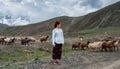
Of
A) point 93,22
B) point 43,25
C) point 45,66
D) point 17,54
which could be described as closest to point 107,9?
point 93,22

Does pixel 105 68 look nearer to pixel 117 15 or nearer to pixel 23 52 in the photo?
pixel 23 52

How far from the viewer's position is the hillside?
138m

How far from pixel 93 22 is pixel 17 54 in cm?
11601

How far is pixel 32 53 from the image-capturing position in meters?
34.5

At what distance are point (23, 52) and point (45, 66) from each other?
13260 millimetres

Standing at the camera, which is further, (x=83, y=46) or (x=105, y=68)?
(x=83, y=46)

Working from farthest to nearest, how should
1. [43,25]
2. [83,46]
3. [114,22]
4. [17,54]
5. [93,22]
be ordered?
1. [43,25]
2. [93,22]
3. [114,22]
4. [83,46]
5. [17,54]

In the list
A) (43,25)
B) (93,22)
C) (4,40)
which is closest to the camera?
(4,40)

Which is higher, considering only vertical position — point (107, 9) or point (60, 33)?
point (107, 9)

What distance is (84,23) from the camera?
153 meters

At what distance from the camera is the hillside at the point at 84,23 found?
453 ft

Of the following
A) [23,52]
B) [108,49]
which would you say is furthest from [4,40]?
[108,49]

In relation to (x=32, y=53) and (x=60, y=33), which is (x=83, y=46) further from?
(x=60, y=33)

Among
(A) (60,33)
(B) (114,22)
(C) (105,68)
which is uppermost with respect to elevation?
(B) (114,22)
